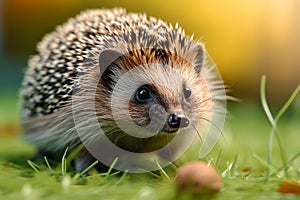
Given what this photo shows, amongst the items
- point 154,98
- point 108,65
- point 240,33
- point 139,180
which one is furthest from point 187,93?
point 240,33

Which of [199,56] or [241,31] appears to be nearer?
[199,56]

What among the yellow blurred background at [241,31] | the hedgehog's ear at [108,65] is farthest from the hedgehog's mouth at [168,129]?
the yellow blurred background at [241,31]

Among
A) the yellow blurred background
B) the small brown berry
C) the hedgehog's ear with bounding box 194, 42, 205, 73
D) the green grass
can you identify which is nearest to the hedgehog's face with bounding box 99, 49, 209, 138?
the hedgehog's ear with bounding box 194, 42, 205, 73

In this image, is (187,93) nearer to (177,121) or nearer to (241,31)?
(177,121)

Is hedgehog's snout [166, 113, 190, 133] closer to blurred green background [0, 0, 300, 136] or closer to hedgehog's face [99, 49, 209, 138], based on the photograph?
hedgehog's face [99, 49, 209, 138]

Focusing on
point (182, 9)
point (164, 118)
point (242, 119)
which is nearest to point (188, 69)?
point (164, 118)

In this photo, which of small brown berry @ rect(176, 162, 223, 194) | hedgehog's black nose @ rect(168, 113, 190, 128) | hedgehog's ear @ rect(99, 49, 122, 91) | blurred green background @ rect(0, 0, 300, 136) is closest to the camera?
small brown berry @ rect(176, 162, 223, 194)
